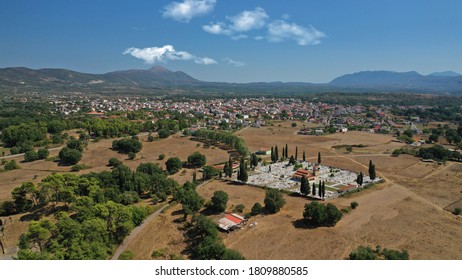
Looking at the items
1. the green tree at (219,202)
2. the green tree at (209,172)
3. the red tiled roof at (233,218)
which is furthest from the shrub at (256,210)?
the green tree at (209,172)

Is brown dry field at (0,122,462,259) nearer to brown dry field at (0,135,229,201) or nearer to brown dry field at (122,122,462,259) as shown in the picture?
brown dry field at (122,122,462,259)

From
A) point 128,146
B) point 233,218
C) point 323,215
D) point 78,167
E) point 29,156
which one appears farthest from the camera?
point 128,146

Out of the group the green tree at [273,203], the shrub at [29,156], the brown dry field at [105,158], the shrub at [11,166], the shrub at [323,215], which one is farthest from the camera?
the shrub at [29,156]

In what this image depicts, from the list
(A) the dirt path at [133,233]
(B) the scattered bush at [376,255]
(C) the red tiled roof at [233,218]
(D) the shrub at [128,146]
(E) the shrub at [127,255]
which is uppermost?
(D) the shrub at [128,146]

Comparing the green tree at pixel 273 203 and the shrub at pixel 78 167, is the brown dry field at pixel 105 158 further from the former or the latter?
the green tree at pixel 273 203

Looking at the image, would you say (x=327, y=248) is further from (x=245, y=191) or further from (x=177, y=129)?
(x=177, y=129)

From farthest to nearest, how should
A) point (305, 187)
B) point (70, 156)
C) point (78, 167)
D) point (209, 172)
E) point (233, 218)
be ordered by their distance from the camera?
point (70, 156)
point (78, 167)
point (209, 172)
point (305, 187)
point (233, 218)

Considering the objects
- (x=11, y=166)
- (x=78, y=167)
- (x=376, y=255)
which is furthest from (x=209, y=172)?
(x=11, y=166)

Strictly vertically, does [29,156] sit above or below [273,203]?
above

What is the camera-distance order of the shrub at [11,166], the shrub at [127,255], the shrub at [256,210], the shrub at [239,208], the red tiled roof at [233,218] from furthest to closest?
the shrub at [11,166] → the shrub at [239,208] → the shrub at [256,210] → the red tiled roof at [233,218] → the shrub at [127,255]

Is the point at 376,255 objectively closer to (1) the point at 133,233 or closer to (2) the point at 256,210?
(2) the point at 256,210

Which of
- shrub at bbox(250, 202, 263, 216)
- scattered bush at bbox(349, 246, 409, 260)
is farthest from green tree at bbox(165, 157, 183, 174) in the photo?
scattered bush at bbox(349, 246, 409, 260)
